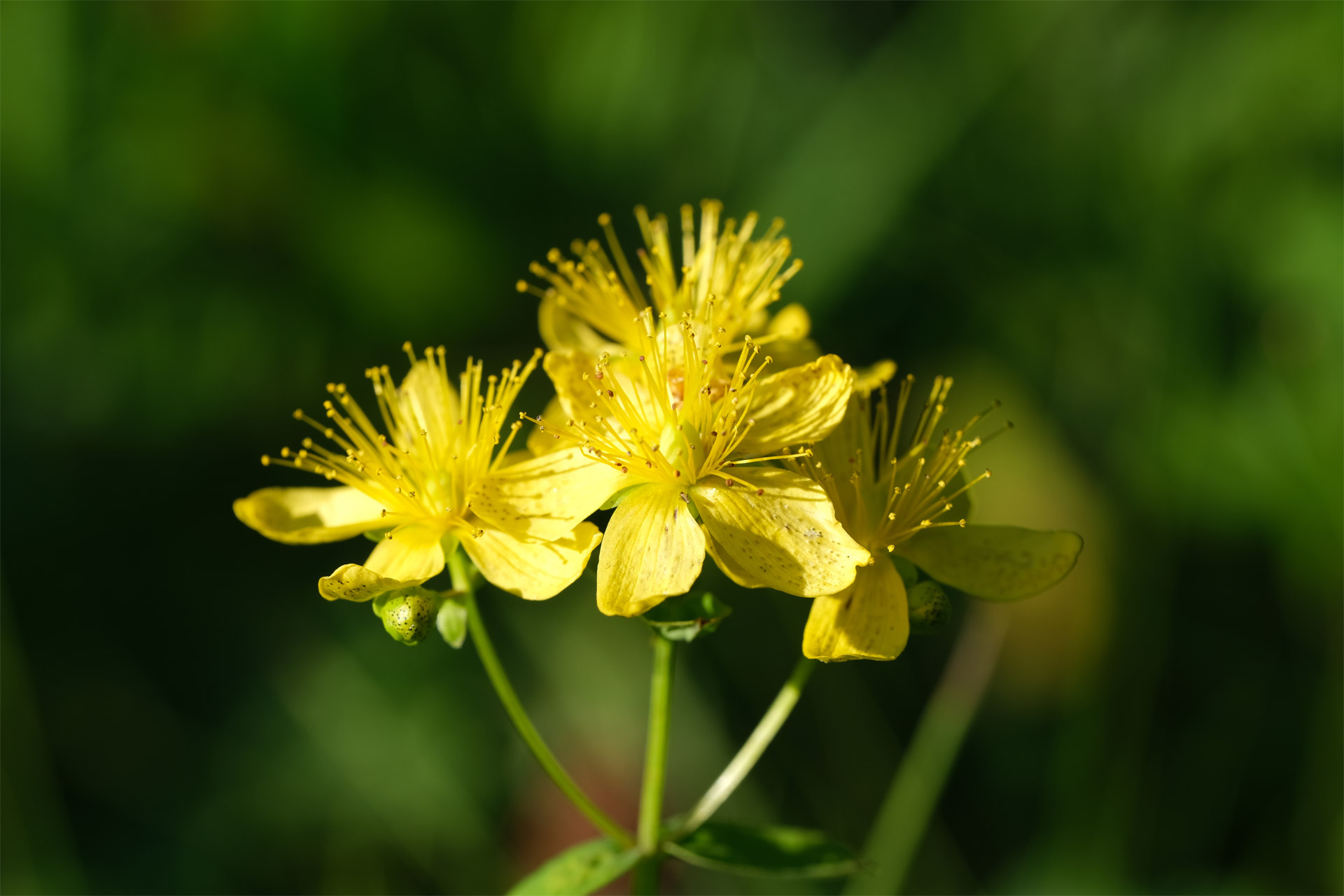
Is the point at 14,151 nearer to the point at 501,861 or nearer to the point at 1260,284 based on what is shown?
the point at 501,861

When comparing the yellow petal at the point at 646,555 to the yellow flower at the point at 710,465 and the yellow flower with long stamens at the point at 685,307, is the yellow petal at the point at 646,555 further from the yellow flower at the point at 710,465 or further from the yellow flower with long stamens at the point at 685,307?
the yellow flower with long stamens at the point at 685,307

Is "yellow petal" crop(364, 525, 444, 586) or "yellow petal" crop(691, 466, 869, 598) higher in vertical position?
"yellow petal" crop(364, 525, 444, 586)

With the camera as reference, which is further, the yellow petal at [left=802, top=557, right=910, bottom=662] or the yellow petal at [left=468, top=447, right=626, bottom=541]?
the yellow petal at [left=468, top=447, right=626, bottom=541]

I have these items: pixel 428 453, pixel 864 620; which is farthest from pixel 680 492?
pixel 428 453

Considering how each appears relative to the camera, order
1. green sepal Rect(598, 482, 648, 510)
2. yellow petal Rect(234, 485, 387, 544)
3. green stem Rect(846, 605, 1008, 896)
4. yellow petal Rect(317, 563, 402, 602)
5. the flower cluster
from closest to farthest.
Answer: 1. yellow petal Rect(317, 563, 402, 602)
2. the flower cluster
3. green sepal Rect(598, 482, 648, 510)
4. yellow petal Rect(234, 485, 387, 544)
5. green stem Rect(846, 605, 1008, 896)

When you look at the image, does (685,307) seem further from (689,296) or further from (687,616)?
(687,616)

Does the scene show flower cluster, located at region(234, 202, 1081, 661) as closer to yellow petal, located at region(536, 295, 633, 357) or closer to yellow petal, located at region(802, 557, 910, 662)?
yellow petal, located at region(802, 557, 910, 662)

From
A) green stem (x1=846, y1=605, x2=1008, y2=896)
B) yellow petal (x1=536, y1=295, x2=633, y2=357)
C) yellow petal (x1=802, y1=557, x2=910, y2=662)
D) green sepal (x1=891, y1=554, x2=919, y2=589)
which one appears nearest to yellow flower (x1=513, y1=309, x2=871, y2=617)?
yellow petal (x1=802, y1=557, x2=910, y2=662)
